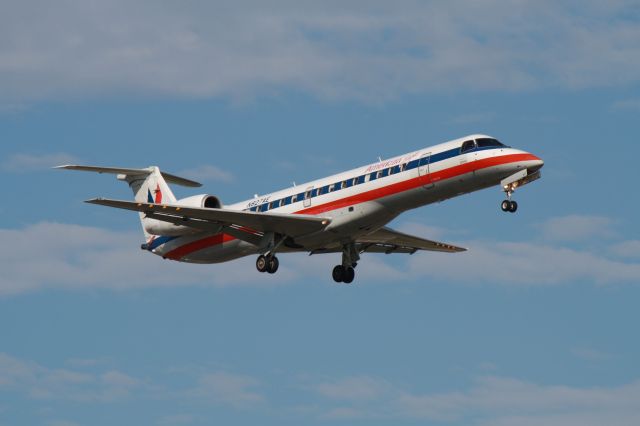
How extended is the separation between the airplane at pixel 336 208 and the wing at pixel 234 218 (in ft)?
0.11

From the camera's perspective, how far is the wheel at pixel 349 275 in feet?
145

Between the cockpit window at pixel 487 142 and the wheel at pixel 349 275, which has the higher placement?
the cockpit window at pixel 487 142

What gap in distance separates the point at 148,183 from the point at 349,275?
887 cm

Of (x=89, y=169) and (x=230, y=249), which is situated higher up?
(x=89, y=169)

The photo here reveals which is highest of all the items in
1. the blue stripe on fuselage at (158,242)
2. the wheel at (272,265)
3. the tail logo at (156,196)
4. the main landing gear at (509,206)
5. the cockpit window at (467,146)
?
the tail logo at (156,196)

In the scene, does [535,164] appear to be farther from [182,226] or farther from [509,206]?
[182,226]

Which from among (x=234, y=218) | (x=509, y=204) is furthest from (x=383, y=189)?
(x=234, y=218)

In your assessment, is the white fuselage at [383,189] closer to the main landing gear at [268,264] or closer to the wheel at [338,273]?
the main landing gear at [268,264]

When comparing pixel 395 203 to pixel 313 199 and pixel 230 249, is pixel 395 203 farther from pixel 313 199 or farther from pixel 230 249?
pixel 230 249

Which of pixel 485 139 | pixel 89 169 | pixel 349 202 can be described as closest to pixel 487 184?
pixel 485 139

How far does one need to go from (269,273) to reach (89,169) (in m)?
8.20

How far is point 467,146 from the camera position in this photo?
38906mm

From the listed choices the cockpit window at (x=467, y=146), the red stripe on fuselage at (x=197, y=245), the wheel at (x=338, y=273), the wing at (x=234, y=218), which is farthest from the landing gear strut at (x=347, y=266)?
the cockpit window at (x=467, y=146)

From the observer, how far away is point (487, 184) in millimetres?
38781
